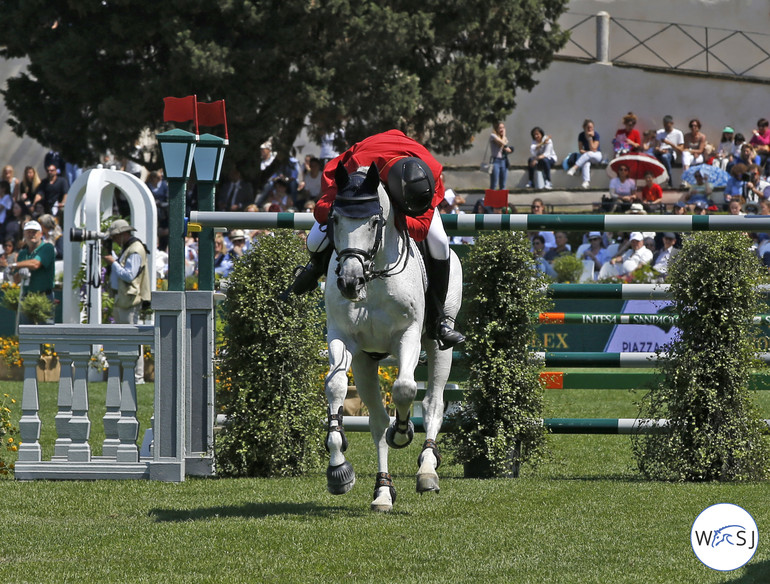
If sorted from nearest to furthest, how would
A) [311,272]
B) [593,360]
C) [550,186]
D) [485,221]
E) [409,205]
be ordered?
[409,205], [311,272], [485,221], [593,360], [550,186]

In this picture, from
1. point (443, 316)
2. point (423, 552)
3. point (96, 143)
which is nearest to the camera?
point (423, 552)

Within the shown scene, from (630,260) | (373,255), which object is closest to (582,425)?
(373,255)

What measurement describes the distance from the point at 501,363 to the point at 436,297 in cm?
122

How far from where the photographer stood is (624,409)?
12727 mm

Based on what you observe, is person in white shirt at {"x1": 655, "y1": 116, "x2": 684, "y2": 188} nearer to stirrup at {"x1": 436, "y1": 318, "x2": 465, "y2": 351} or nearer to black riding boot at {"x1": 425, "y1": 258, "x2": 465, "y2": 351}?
black riding boot at {"x1": 425, "y1": 258, "x2": 465, "y2": 351}

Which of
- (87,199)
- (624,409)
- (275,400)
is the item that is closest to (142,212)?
(87,199)

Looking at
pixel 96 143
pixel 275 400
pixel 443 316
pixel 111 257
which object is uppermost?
pixel 96 143

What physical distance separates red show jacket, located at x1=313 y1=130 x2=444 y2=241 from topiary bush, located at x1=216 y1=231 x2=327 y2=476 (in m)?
1.61

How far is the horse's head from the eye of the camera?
631 centimetres

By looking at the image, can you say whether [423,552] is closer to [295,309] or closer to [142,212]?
[295,309]

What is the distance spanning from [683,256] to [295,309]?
2.85 meters

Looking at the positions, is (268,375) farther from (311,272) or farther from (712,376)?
(712,376)

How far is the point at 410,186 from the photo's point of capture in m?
6.81

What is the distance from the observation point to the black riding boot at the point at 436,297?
24.2ft
